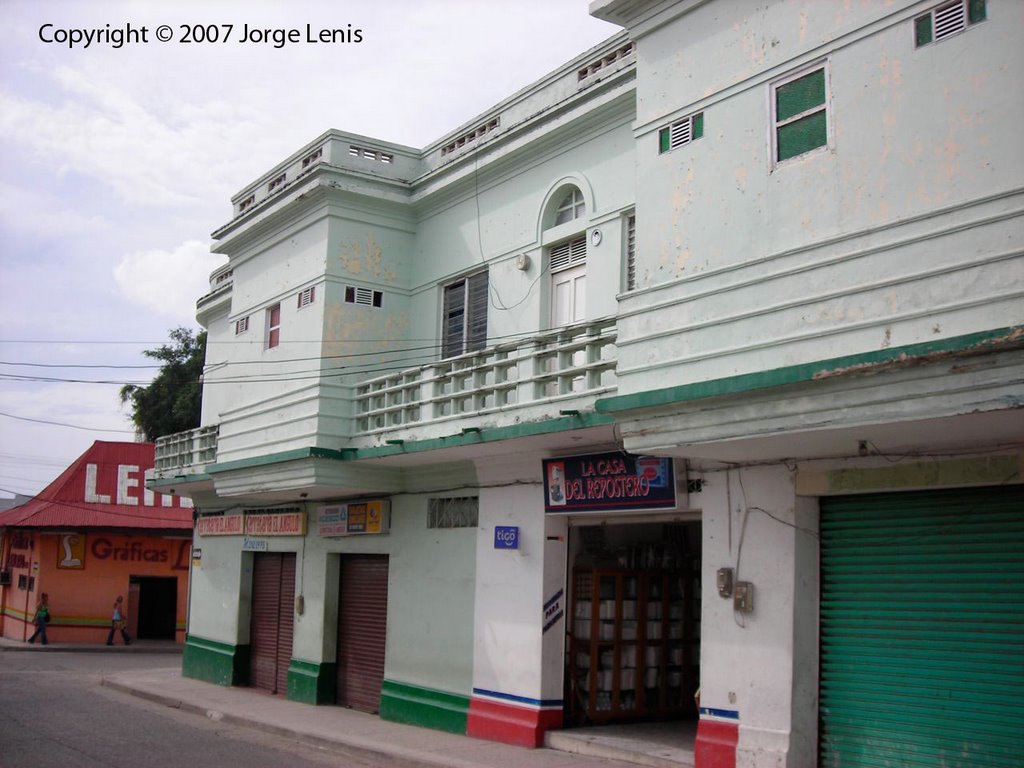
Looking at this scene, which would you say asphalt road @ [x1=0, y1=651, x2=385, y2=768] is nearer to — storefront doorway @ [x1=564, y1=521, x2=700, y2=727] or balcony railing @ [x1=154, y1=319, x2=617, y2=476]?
storefront doorway @ [x1=564, y1=521, x2=700, y2=727]

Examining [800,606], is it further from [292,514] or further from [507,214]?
[292,514]

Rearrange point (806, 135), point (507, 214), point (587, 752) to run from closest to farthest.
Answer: point (806, 135) → point (587, 752) → point (507, 214)

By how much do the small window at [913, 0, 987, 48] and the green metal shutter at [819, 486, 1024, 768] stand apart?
12.0ft

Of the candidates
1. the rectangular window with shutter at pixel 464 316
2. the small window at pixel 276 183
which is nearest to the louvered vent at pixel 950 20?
the rectangular window with shutter at pixel 464 316

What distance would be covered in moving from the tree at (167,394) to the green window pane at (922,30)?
3535 cm

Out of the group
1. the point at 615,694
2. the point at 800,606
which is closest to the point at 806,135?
the point at 800,606

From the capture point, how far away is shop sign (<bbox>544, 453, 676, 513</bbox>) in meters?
11.4

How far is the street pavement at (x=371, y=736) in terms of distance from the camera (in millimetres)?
11742

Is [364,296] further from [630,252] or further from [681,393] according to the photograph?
[681,393]

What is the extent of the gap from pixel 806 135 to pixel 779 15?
117cm

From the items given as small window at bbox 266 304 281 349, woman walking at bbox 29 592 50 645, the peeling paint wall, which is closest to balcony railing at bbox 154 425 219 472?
small window at bbox 266 304 281 349

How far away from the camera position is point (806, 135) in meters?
8.88

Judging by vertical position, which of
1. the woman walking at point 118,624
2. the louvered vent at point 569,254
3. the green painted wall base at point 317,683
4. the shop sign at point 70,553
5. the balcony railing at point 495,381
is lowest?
the woman walking at point 118,624

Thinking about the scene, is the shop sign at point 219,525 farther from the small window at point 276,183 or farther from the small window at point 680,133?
the small window at point 680,133
